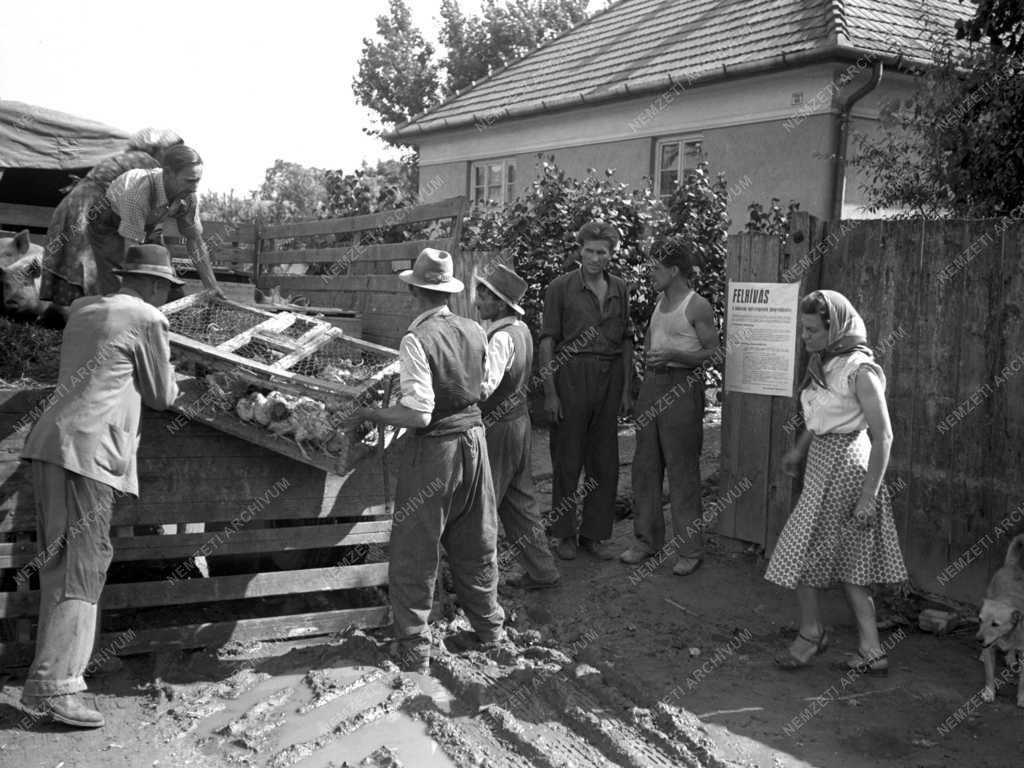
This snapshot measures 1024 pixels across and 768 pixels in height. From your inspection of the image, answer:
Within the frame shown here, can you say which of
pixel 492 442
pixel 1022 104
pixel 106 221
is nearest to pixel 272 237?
pixel 106 221

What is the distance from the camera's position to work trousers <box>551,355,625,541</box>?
6.76m

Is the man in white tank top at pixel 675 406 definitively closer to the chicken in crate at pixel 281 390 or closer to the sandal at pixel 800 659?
the sandal at pixel 800 659

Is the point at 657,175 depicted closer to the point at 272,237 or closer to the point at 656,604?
the point at 272,237

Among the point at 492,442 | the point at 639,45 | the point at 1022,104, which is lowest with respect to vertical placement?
the point at 492,442

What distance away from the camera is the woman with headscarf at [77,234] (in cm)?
629

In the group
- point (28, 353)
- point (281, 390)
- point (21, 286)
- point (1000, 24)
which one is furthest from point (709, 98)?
point (281, 390)

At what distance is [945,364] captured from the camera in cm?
559

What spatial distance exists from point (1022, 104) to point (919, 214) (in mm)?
2175

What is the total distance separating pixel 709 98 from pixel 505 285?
9671 mm

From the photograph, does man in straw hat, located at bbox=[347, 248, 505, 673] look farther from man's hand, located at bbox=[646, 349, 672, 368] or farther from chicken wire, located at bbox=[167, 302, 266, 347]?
man's hand, located at bbox=[646, 349, 672, 368]

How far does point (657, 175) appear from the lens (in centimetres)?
1546

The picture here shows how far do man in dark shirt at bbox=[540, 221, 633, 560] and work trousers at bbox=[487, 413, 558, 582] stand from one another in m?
0.55

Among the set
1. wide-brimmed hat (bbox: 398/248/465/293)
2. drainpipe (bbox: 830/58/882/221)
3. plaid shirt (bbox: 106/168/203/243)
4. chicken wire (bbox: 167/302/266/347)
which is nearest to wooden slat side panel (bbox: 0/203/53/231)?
plaid shirt (bbox: 106/168/203/243)

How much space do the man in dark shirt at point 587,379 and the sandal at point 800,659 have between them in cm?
193
